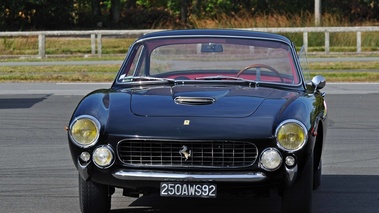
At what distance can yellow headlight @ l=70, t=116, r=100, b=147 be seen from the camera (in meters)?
7.12

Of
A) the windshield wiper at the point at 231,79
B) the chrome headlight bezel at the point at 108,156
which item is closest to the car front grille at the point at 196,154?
the chrome headlight bezel at the point at 108,156

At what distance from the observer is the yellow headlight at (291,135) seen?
698 centimetres

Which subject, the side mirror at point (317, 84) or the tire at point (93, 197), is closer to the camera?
the tire at point (93, 197)

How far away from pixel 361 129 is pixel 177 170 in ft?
21.9

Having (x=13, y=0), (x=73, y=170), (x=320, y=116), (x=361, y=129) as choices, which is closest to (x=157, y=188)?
(x=320, y=116)

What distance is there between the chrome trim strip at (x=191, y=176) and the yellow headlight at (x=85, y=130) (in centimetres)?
37

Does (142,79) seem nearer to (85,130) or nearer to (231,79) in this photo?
(231,79)

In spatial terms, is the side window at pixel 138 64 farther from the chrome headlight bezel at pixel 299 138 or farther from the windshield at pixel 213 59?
the chrome headlight bezel at pixel 299 138

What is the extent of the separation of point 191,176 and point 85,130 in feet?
2.81

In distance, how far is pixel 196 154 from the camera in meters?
6.97

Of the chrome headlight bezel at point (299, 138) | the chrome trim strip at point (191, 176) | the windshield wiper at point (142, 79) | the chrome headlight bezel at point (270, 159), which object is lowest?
the chrome trim strip at point (191, 176)

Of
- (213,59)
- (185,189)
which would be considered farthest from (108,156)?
(213,59)

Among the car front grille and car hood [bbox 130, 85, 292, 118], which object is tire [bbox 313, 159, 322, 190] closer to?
car hood [bbox 130, 85, 292, 118]

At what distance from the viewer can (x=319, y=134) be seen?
312 inches
